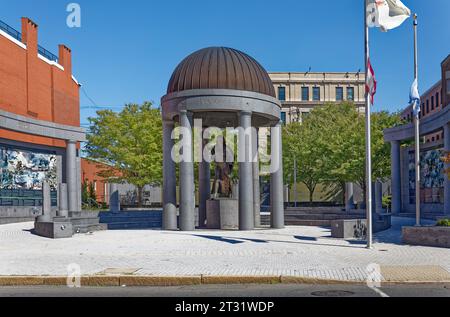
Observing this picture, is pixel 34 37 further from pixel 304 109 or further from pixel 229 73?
pixel 304 109

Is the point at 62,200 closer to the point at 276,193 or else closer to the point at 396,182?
the point at 276,193

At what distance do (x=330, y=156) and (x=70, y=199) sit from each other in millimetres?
25702

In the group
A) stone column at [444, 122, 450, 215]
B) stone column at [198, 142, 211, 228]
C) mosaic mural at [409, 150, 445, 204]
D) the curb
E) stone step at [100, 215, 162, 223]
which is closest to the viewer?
A: the curb

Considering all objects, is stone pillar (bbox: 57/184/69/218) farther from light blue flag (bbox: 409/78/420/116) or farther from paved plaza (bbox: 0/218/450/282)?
light blue flag (bbox: 409/78/420/116)

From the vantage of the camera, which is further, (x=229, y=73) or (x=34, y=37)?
(x=34, y=37)

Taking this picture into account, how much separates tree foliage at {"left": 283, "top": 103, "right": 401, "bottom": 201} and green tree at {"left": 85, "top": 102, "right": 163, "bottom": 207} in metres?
15.3

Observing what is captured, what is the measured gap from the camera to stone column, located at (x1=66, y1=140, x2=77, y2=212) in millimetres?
38656

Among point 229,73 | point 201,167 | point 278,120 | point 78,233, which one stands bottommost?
point 78,233

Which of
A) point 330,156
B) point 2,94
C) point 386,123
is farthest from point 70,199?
point 386,123

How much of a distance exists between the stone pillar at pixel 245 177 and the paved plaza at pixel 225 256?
248 cm

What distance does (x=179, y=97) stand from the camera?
26.5 m

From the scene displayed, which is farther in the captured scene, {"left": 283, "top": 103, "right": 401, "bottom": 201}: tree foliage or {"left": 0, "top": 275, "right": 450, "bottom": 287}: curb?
{"left": 283, "top": 103, "right": 401, "bottom": 201}: tree foliage

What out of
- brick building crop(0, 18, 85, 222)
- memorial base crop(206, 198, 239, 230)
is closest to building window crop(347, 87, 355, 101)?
brick building crop(0, 18, 85, 222)

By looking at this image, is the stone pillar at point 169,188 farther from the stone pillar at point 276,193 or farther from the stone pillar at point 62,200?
the stone pillar at point 62,200
